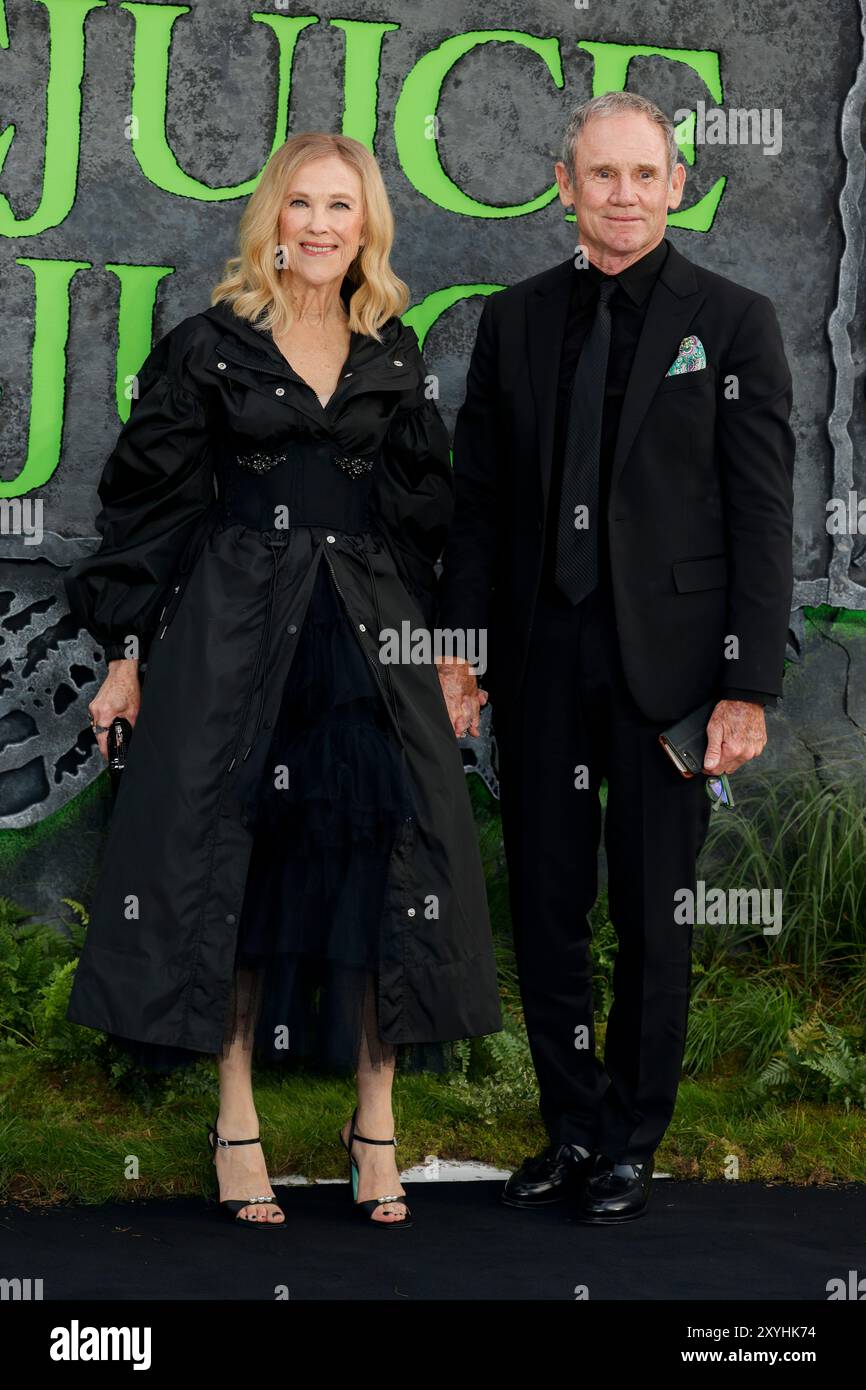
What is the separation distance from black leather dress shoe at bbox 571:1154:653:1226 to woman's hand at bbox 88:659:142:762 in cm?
151

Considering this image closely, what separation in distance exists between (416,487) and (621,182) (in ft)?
2.81

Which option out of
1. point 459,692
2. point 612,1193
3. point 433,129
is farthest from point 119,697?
point 433,129

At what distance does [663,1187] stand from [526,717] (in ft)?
3.98

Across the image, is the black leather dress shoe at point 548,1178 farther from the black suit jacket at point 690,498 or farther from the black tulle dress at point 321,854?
the black suit jacket at point 690,498

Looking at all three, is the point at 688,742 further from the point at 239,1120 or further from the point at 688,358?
the point at 239,1120

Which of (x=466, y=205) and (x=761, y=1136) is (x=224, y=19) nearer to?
(x=466, y=205)

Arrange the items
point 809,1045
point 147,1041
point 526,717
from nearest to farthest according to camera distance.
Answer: point 147,1041, point 526,717, point 809,1045

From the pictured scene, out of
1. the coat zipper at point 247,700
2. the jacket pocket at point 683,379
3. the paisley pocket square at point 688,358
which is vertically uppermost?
the paisley pocket square at point 688,358

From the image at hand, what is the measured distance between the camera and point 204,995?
3.70 meters

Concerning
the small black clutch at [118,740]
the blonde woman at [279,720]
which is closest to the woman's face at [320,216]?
the blonde woman at [279,720]

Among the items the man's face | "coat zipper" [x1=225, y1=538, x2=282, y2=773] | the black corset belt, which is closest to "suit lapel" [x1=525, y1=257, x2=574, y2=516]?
the man's face

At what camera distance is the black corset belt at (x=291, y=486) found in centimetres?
386

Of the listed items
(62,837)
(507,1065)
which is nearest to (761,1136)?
(507,1065)

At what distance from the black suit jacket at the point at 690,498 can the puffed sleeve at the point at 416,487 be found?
0.73ft
